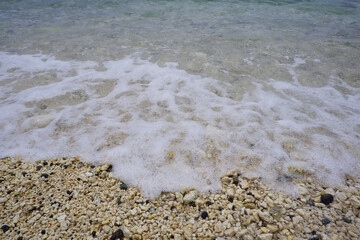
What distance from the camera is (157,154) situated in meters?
2.77

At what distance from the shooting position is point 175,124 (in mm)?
3309

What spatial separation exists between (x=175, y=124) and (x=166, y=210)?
1479 millimetres

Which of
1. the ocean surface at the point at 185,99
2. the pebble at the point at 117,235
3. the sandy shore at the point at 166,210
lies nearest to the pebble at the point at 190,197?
the sandy shore at the point at 166,210

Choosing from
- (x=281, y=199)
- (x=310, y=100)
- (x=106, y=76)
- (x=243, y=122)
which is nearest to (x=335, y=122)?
(x=310, y=100)

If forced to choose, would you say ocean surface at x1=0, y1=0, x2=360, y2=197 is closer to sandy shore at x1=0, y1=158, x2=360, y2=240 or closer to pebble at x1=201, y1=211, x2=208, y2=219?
sandy shore at x1=0, y1=158, x2=360, y2=240

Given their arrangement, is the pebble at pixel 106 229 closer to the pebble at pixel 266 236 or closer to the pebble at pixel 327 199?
the pebble at pixel 266 236

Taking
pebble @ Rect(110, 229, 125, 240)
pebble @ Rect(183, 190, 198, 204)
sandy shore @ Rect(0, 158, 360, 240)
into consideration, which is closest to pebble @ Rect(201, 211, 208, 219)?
sandy shore @ Rect(0, 158, 360, 240)

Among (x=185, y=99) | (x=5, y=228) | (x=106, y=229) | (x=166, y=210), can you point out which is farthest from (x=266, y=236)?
(x=185, y=99)

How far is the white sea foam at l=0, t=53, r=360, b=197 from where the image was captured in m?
2.60

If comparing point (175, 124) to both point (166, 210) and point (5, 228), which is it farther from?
point (5, 228)

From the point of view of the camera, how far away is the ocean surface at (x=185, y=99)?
267cm

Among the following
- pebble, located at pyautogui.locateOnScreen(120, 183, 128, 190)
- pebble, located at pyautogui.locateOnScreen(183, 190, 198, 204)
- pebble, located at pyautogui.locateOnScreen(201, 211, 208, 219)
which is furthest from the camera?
pebble, located at pyautogui.locateOnScreen(120, 183, 128, 190)

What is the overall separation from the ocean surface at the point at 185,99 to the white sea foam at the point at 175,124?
0.06 feet

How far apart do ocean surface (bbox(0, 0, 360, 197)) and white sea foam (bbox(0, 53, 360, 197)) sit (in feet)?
0.06
